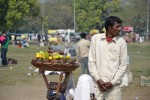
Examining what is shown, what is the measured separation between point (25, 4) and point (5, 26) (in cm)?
351

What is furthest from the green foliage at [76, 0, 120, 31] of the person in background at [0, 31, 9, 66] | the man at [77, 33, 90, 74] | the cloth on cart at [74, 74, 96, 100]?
the cloth on cart at [74, 74, 96, 100]

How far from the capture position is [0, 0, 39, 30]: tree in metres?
55.1

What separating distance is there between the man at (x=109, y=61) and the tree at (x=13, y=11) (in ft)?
161

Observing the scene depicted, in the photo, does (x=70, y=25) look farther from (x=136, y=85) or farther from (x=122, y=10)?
(x=136, y=85)

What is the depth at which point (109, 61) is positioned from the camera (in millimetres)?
6215

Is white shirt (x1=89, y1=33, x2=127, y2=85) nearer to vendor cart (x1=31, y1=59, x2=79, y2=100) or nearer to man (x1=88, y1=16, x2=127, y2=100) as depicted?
man (x1=88, y1=16, x2=127, y2=100)

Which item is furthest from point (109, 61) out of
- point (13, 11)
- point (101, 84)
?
point (13, 11)

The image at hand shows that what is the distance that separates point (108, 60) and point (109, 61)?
18 millimetres

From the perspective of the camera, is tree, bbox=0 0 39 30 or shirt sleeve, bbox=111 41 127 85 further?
tree, bbox=0 0 39 30

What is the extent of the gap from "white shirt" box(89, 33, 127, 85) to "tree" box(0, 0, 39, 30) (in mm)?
49069

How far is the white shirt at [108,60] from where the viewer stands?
6.19m

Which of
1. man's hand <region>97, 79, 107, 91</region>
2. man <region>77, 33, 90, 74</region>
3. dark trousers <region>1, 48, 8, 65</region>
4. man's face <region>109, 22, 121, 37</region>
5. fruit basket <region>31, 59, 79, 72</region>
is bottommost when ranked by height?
dark trousers <region>1, 48, 8, 65</region>

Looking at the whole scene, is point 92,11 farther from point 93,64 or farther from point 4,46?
point 93,64

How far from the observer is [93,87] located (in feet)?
21.7
